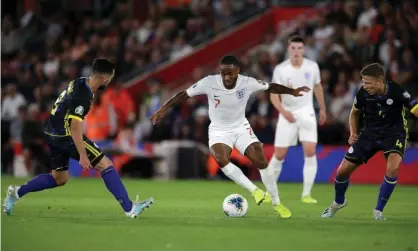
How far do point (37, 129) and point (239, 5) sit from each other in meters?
7.09

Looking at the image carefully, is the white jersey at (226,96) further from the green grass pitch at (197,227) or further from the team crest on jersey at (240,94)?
the green grass pitch at (197,227)

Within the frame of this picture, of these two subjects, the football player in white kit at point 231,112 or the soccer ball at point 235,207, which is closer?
the soccer ball at point 235,207

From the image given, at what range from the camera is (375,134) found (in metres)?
11.9

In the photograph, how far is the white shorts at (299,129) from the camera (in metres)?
15.8

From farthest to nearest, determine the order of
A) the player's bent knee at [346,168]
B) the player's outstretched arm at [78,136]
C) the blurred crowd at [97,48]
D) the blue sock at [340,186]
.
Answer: the blurred crowd at [97,48] → the blue sock at [340,186] → the player's bent knee at [346,168] → the player's outstretched arm at [78,136]

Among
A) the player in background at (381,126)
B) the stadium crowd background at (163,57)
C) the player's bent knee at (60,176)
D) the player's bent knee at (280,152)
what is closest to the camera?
the player in background at (381,126)

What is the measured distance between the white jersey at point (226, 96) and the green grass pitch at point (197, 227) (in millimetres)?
1212

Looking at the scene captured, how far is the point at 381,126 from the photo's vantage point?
11898mm

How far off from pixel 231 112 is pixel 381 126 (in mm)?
2178

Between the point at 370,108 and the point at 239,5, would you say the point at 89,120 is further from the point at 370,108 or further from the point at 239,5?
the point at 370,108

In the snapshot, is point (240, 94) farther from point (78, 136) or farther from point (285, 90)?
point (78, 136)

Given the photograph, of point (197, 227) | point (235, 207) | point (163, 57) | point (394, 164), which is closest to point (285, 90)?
point (235, 207)

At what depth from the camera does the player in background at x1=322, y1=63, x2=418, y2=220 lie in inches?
461

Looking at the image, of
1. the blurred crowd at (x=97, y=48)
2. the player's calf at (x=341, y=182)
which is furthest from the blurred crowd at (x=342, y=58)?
the player's calf at (x=341, y=182)
